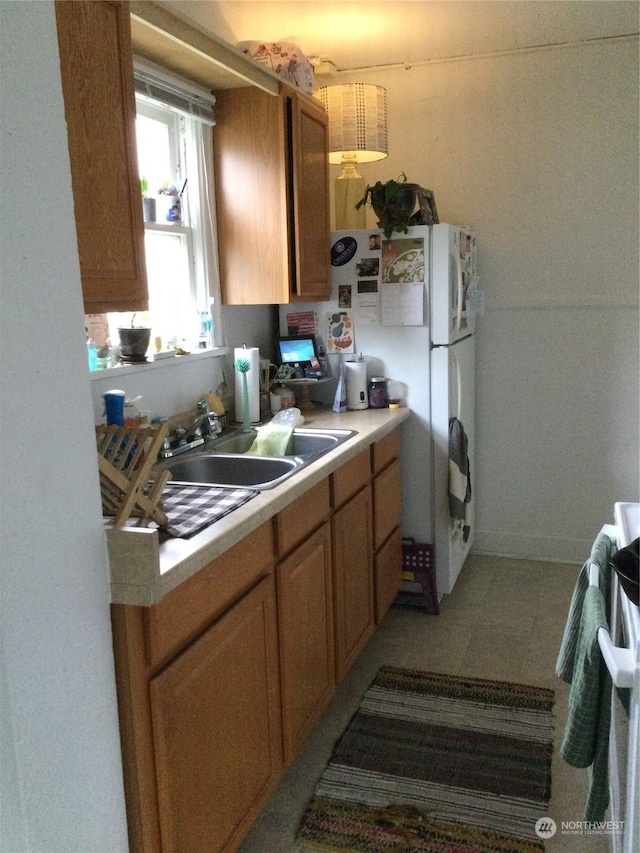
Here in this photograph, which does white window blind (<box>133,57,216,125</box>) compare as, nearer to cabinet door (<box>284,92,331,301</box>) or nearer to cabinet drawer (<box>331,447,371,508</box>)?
cabinet door (<box>284,92,331,301</box>)

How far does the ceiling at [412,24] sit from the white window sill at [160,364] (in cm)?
120

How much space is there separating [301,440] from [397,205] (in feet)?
3.51

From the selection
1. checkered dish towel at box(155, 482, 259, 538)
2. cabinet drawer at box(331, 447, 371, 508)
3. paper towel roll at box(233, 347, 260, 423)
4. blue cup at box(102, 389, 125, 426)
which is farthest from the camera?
paper towel roll at box(233, 347, 260, 423)

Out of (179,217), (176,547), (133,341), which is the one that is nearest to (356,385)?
(179,217)

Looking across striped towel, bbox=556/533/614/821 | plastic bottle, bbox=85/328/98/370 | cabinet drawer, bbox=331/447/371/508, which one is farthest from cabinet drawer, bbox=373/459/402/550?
striped towel, bbox=556/533/614/821

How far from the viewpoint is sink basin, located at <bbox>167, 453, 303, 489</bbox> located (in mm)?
2297

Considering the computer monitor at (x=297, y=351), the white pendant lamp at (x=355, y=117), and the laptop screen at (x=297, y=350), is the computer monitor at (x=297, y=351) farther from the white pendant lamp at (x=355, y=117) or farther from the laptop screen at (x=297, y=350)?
the white pendant lamp at (x=355, y=117)

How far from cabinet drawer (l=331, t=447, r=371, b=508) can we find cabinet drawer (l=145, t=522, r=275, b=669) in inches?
19.6

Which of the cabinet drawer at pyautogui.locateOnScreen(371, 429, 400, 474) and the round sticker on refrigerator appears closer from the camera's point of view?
the cabinet drawer at pyautogui.locateOnScreen(371, 429, 400, 474)

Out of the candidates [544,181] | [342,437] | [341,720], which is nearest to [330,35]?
[544,181]

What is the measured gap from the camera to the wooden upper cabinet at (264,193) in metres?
2.66

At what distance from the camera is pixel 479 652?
114 inches

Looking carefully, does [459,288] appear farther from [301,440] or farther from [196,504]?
[196,504]

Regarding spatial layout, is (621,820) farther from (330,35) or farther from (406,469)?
(330,35)
